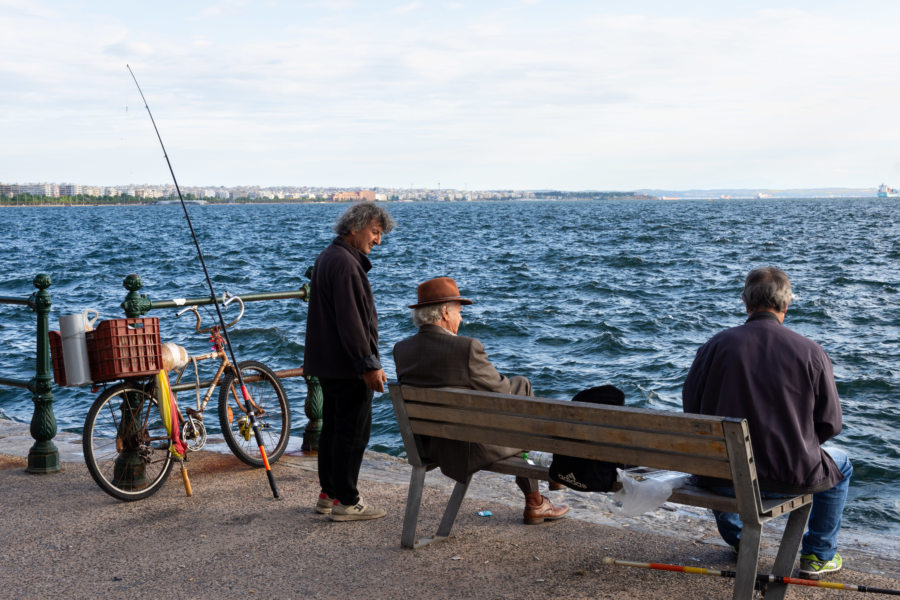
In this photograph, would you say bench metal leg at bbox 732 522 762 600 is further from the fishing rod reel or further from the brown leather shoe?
the fishing rod reel

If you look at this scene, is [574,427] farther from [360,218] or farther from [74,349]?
[74,349]

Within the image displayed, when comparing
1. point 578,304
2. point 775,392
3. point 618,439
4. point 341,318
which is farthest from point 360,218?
point 578,304

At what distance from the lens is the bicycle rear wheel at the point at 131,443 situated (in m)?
5.45

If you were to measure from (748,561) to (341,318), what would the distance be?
93.3 inches

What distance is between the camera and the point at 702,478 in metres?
3.97

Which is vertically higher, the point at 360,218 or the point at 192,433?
the point at 360,218

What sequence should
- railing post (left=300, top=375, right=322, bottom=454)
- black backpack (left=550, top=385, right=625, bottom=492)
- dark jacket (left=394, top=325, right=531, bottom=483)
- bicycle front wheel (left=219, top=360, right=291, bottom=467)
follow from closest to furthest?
black backpack (left=550, top=385, right=625, bottom=492), dark jacket (left=394, top=325, right=531, bottom=483), bicycle front wheel (left=219, top=360, right=291, bottom=467), railing post (left=300, top=375, right=322, bottom=454)

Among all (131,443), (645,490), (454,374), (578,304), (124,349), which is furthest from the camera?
(578,304)

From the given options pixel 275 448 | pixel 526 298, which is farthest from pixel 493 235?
pixel 275 448

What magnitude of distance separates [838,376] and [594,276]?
57.8 feet

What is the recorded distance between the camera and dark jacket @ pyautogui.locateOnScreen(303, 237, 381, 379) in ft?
15.9

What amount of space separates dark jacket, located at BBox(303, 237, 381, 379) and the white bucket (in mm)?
1370

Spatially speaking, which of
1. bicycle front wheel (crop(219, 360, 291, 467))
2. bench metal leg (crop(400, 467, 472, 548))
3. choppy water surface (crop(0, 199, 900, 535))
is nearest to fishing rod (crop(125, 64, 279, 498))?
bicycle front wheel (crop(219, 360, 291, 467))

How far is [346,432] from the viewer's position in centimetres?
505
